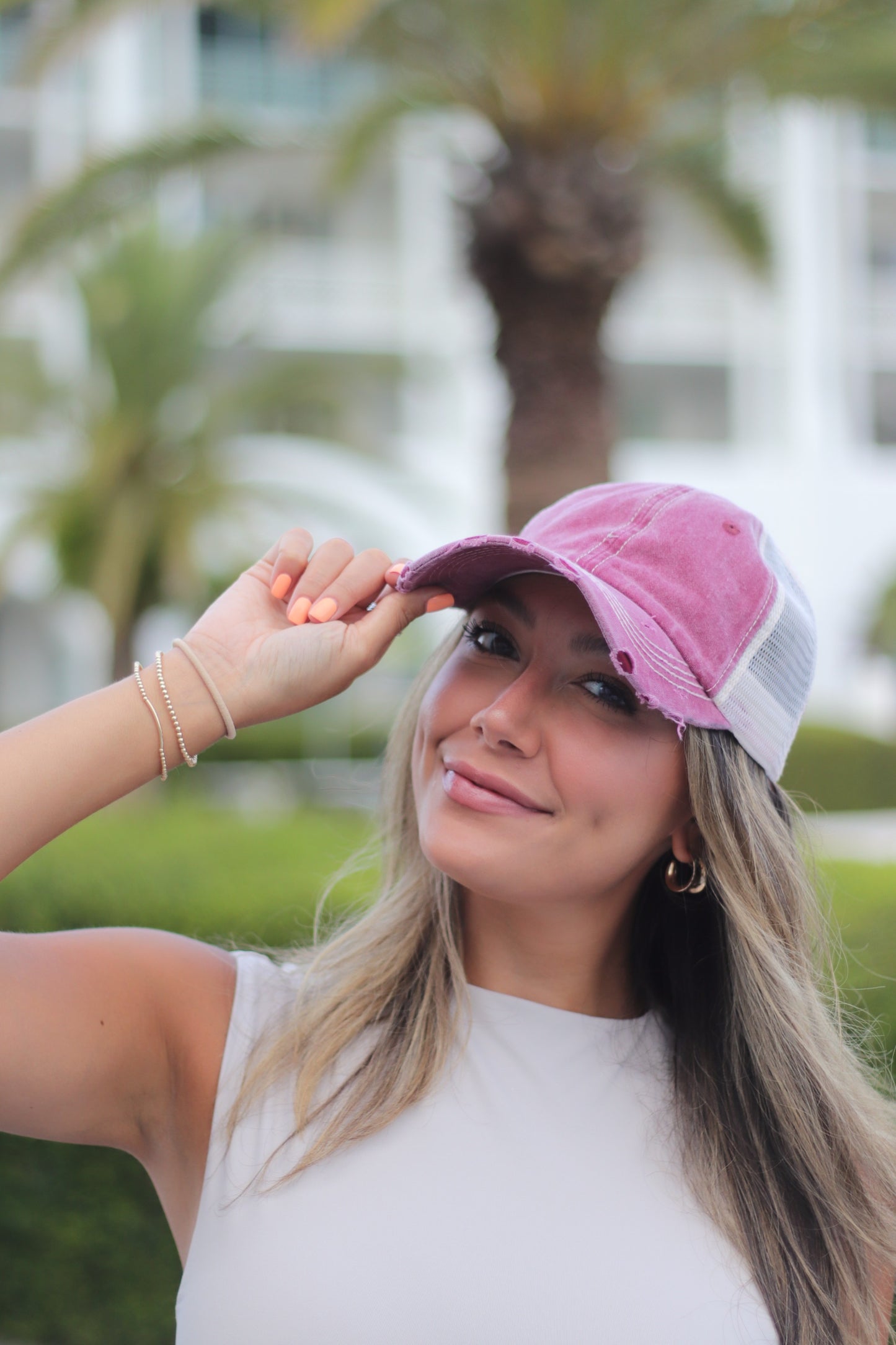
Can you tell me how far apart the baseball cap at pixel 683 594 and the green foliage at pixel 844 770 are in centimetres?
1245

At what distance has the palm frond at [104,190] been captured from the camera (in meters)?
7.18

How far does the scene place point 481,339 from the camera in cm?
2005

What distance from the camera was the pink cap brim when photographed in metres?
1.56

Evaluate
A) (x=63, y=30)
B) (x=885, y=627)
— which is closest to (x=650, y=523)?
(x=63, y=30)

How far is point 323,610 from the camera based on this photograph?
1.70 metres

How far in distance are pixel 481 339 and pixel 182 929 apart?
17.5 m

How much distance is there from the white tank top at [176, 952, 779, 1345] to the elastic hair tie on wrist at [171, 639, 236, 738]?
404 millimetres

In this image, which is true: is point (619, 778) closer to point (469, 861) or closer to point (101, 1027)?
point (469, 861)

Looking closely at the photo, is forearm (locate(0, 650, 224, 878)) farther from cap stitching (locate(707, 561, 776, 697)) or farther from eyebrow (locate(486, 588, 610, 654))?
cap stitching (locate(707, 561, 776, 697))

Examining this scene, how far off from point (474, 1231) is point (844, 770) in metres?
13.5

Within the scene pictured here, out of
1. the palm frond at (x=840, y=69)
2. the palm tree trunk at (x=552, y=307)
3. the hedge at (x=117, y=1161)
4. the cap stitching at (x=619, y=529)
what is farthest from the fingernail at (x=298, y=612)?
the palm frond at (x=840, y=69)

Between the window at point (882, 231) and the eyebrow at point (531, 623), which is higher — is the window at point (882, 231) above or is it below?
above

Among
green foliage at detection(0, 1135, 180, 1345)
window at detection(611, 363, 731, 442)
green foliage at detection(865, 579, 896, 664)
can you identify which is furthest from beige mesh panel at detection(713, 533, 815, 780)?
window at detection(611, 363, 731, 442)

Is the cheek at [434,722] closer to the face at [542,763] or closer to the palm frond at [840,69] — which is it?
the face at [542,763]
